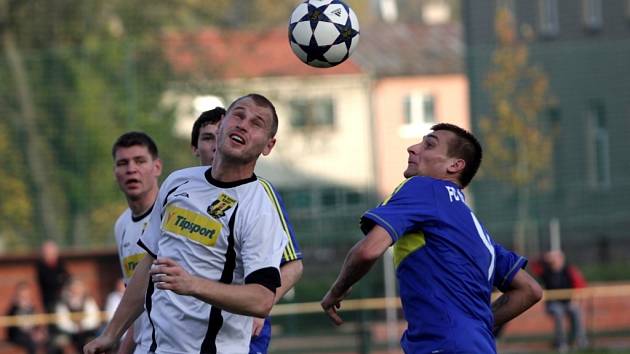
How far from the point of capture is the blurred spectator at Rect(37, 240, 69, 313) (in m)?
17.9

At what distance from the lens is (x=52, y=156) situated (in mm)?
19578

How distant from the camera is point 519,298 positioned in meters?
6.29

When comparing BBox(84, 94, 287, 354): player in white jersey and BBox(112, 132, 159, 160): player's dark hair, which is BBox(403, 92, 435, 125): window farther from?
BBox(84, 94, 287, 354): player in white jersey

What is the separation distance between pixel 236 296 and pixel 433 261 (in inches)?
39.4

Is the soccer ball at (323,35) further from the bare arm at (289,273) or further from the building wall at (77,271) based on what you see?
the building wall at (77,271)

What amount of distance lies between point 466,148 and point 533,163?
15028 millimetres

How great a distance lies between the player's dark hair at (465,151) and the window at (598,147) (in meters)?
14.9

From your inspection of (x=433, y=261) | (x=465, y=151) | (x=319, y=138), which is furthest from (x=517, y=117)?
(x=433, y=261)

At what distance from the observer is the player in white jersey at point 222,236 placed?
5.63 m

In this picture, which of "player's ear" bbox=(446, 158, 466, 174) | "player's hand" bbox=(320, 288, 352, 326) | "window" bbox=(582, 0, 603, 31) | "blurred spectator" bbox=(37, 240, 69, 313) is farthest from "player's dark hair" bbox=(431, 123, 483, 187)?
"window" bbox=(582, 0, 603, 31)

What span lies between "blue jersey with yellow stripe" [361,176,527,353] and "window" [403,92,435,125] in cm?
4024

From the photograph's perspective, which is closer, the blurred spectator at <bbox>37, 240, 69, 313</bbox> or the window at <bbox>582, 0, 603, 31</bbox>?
the blurred spectator at <bbox>37, 240, 69, 313</bbox>

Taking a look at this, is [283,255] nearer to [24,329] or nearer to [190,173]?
[190,173]

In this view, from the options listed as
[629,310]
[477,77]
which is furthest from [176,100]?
[629,310]
